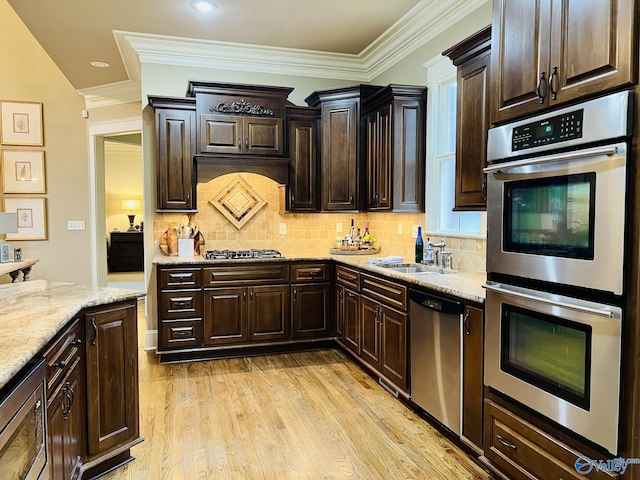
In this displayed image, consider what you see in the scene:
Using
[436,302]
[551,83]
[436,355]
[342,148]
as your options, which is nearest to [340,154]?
[342,148]

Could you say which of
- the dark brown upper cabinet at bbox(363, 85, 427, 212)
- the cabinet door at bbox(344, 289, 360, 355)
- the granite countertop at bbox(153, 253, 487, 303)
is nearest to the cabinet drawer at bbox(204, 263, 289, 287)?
the granite countertop at bbox(153, 253, 487, 303)

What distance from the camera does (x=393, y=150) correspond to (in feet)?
13.1

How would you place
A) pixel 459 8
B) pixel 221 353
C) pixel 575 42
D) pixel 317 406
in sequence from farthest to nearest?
pixel 221 353 < pixel 459 8 < pixel 317 406 < pixel 575 42

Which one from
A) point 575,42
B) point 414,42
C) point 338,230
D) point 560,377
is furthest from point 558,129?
point 338,230

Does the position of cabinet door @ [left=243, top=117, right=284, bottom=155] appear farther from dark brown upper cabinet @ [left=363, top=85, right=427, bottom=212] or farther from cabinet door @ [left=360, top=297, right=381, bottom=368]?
cabinet door @ [left=360, top=297, right=381, bottom=368]

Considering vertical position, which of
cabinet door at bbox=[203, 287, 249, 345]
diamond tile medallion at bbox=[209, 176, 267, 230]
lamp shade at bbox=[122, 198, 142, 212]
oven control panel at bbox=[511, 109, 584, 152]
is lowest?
cabinet door at bbox=[203, 287, 249, 345]

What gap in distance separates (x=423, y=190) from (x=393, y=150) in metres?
0.44

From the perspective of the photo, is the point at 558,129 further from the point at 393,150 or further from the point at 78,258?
the point at 78,258

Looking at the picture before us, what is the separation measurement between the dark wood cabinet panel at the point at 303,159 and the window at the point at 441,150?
1.23m

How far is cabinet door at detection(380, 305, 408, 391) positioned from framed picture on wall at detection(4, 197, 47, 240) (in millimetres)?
5110

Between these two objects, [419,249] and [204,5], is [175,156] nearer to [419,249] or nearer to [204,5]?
[204,5]

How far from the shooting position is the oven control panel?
1.74m

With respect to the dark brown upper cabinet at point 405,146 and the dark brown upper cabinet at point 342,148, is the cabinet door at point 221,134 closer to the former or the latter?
the dark brown upper cabinet at point 342,148

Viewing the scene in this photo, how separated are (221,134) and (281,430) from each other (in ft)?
9.03
